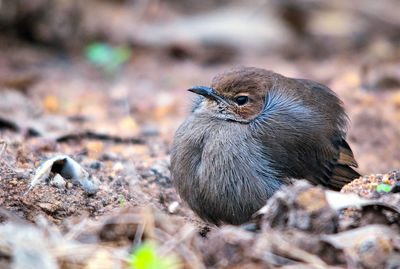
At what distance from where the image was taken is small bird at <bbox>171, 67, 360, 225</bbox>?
3.87m

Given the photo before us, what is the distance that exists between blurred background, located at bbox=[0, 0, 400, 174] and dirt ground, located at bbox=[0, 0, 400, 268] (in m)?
0.02

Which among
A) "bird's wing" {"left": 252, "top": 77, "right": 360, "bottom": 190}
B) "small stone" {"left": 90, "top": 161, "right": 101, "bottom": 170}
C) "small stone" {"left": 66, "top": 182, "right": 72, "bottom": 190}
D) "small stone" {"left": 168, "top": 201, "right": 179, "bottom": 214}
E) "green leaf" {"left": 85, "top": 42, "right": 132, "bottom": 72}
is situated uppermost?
"bird's wing" {"left": 252, "top": 77, "right": 360, "bottom": 190}

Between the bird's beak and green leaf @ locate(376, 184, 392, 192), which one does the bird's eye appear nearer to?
the bird's beak

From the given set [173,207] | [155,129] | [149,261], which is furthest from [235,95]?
[155,129]

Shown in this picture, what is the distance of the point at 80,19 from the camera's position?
8.38 metres

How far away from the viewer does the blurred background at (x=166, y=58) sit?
20.8ft

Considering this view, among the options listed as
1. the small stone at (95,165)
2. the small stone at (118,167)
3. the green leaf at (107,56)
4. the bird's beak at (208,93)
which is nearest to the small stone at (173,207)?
the small stone at (118,167)

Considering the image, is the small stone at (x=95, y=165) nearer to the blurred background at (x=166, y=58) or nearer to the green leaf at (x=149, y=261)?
the blurred background at (x=166, y=58)

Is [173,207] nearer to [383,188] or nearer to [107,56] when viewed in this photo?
[383,188]

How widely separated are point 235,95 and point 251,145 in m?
0.49

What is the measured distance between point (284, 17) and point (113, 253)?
7.95m

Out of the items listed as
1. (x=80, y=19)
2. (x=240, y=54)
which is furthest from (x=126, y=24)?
(x=240, y=54)

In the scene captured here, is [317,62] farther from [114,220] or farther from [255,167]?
[114,220]

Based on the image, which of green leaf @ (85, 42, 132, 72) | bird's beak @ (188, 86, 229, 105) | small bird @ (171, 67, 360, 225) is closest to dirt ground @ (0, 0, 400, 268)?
green leaf @ (85, 42, 132, 72)
